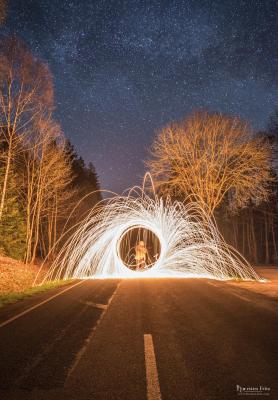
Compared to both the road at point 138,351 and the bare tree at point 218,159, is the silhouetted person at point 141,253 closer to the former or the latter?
the bare tree at point 218,159

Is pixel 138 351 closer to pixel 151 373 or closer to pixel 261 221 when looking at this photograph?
pixel 151 373

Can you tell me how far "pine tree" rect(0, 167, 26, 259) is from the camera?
27062mm

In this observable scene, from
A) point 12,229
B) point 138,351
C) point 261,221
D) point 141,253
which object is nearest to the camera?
point 138,351

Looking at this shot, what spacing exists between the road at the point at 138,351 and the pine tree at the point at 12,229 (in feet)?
63.3

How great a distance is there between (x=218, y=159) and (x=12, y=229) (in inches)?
713

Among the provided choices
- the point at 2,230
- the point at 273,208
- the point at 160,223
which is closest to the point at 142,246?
the point at 160,223

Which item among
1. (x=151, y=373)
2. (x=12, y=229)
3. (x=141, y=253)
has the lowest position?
(x=151, y=373)

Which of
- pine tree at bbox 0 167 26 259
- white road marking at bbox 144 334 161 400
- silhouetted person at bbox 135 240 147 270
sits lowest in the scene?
white road marking at bbox 144 334 161 400

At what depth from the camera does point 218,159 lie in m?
26.9

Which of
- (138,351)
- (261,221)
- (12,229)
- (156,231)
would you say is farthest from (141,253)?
(261,221)

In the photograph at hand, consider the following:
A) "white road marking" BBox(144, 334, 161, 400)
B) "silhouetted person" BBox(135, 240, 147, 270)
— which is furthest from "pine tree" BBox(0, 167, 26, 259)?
"white road marking" BBox(144, 334, 161, 400)

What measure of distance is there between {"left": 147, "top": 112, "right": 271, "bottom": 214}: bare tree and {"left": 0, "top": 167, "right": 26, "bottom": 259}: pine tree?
1150 cm

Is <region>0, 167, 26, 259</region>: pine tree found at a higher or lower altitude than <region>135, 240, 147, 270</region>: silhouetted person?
higher

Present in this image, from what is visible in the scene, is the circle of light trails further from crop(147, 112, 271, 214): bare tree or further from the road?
the road
